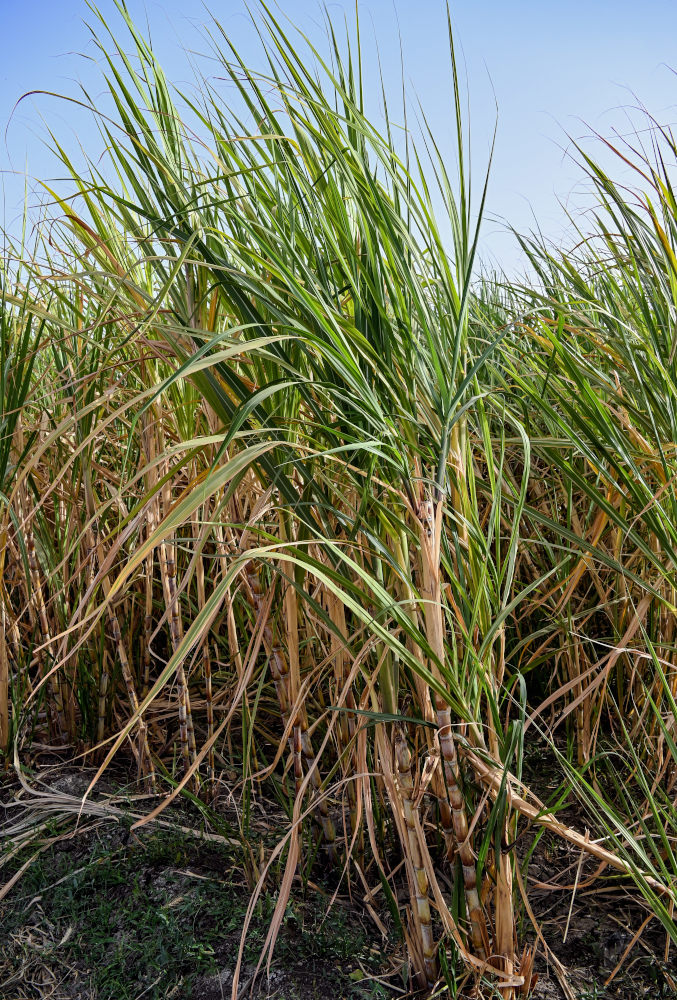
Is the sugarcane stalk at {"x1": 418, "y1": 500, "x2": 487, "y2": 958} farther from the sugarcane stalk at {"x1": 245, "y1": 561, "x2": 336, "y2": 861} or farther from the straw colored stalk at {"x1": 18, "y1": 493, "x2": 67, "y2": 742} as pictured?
the straw colored stalk at {"x1": 18, "y1": 493, "x2": 67, "y2": 742}

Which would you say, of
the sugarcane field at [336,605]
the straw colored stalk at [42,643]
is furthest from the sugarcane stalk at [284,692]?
the straw colored stalk at [42,643]

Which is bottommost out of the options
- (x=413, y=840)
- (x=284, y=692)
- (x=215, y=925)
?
(x=215, y=925)

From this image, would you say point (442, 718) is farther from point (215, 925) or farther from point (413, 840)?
point (215, 925)

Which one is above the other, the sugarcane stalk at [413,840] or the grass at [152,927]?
the sugarcane stalk at [413,840]

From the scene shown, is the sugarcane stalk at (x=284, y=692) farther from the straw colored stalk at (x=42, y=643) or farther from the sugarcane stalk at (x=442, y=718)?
the straw colored stalk at (x=42, y=643)

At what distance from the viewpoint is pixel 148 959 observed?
1.06 metres

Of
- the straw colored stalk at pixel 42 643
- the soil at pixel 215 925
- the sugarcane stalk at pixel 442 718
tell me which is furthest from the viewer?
the straw colored stalk at pixel 42 643

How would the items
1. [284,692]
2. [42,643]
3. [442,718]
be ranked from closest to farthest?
[442,718] < [284,692] < [42,643]

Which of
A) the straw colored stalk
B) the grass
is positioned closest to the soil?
the grass

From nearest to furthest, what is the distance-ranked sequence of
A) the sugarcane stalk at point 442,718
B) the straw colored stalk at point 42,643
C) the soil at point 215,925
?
the sugarcane stalk at point 442,718 < the soil at point 215,925 < the straw colored stalk at point 42,643

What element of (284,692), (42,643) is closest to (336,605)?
(284,692)

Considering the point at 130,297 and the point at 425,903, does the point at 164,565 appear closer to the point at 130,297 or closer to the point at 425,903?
the point at 130,297

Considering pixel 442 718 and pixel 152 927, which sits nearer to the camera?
pixel 442 718

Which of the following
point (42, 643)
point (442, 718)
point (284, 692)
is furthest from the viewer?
point (42, 643)
